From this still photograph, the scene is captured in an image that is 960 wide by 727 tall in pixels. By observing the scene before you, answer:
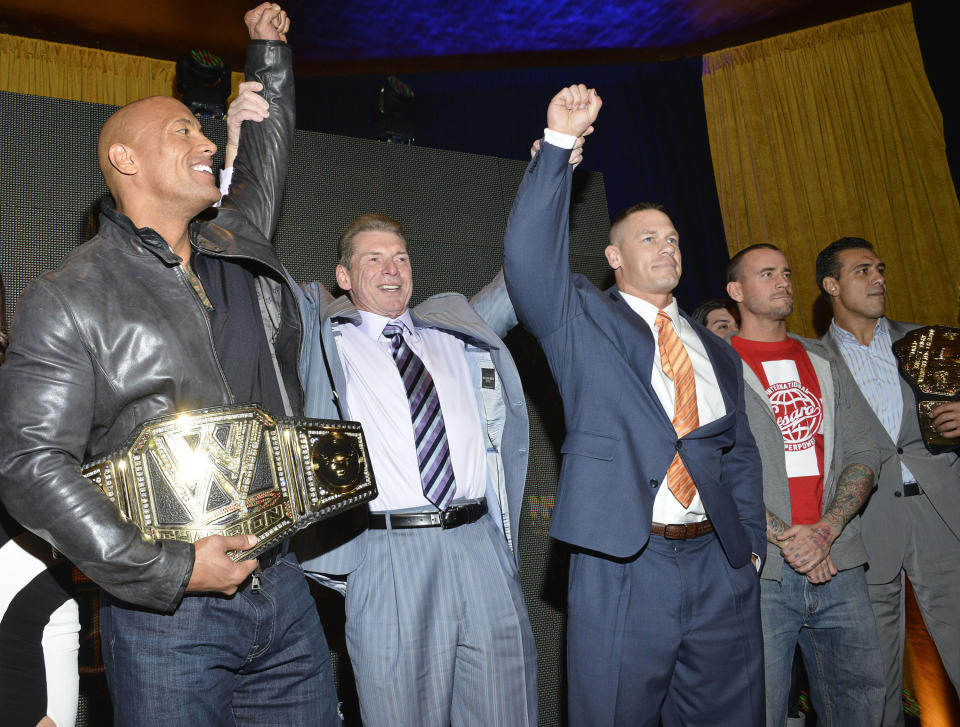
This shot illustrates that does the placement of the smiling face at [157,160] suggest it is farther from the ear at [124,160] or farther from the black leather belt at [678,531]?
the black leather belt at [678,531]

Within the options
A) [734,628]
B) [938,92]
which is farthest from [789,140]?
[734,628]

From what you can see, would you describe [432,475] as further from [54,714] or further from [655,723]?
[54,714]

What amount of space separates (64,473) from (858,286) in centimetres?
317

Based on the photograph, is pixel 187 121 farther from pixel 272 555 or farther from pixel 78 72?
pixel 78 72

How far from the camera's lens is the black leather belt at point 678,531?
2.12m

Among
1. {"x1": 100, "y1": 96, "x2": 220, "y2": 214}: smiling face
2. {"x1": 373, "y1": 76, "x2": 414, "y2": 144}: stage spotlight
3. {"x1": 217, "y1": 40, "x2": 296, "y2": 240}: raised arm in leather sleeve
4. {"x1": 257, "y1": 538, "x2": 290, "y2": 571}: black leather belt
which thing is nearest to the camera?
{"x1": 257, "y1": 538, "x2": 290, "y2": 571}: black leather belt

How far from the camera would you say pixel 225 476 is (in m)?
1.55

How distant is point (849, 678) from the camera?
8.84 ft

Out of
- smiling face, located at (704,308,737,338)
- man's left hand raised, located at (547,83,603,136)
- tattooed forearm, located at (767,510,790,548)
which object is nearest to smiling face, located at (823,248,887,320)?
smiling face, located at (704,308,737,338)

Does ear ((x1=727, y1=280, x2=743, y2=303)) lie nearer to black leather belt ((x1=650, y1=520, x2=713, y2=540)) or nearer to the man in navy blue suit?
the man in navy blue suit

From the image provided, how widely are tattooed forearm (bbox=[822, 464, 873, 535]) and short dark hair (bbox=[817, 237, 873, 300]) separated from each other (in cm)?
102

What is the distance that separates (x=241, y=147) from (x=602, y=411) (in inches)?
50.7

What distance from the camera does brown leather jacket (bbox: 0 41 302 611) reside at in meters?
1.42

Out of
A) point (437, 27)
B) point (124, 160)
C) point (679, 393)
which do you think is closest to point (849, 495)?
point (679, 393)
